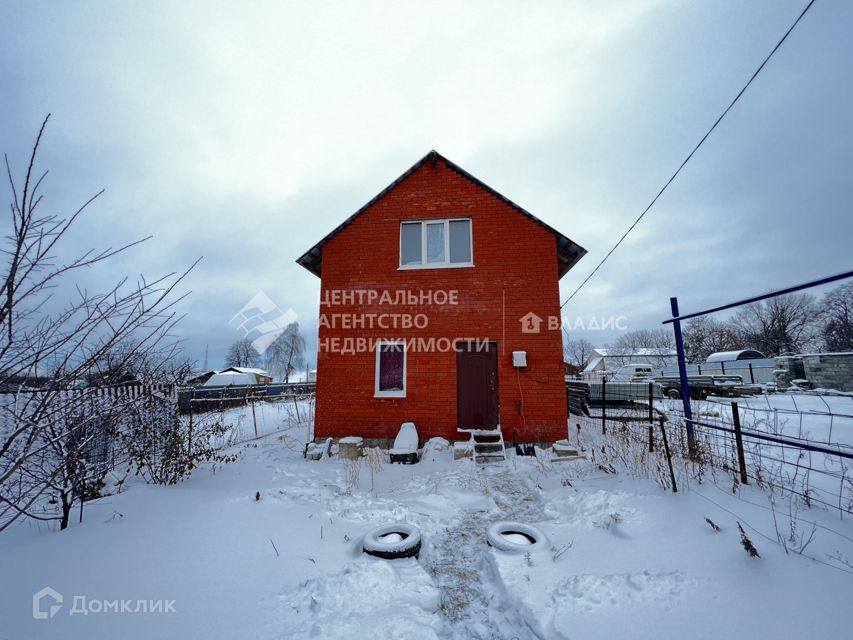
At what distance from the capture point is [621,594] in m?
2.56

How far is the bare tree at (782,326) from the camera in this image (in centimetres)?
3947

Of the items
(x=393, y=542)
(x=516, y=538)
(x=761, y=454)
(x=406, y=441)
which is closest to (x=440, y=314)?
(x=406, y=441)

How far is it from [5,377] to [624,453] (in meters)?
6.93

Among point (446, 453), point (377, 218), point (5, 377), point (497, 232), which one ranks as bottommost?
point (446, 453)

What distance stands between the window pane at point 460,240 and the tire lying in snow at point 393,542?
6221 millimetres

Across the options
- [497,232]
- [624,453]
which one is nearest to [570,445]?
[624,453]

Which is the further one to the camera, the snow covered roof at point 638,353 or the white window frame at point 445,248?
the snow covered roof at point 638,353

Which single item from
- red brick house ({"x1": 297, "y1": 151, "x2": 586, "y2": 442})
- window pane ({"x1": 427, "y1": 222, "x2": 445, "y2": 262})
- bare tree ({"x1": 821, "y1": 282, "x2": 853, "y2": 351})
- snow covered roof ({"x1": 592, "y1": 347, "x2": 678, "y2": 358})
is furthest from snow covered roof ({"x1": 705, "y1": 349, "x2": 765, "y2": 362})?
window pane ({"x1": 427, "y1": 222, "x2": 445, "y2": 262})

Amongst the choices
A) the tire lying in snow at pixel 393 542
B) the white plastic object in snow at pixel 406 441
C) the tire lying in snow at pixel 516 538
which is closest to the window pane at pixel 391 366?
the white plastic object in snow at pixel 406 441

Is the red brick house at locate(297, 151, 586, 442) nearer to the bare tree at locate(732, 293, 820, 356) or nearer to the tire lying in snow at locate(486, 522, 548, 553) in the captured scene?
the tire lying in snow at locate(486, 522, 548, 553)

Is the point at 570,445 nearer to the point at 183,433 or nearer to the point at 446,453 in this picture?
the point at 446,453

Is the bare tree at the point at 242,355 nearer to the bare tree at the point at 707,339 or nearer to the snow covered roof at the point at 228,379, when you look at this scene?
the snow covered roof at the point at 228,379

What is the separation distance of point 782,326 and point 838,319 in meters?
5.33

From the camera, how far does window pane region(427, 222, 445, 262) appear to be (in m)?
8.71
